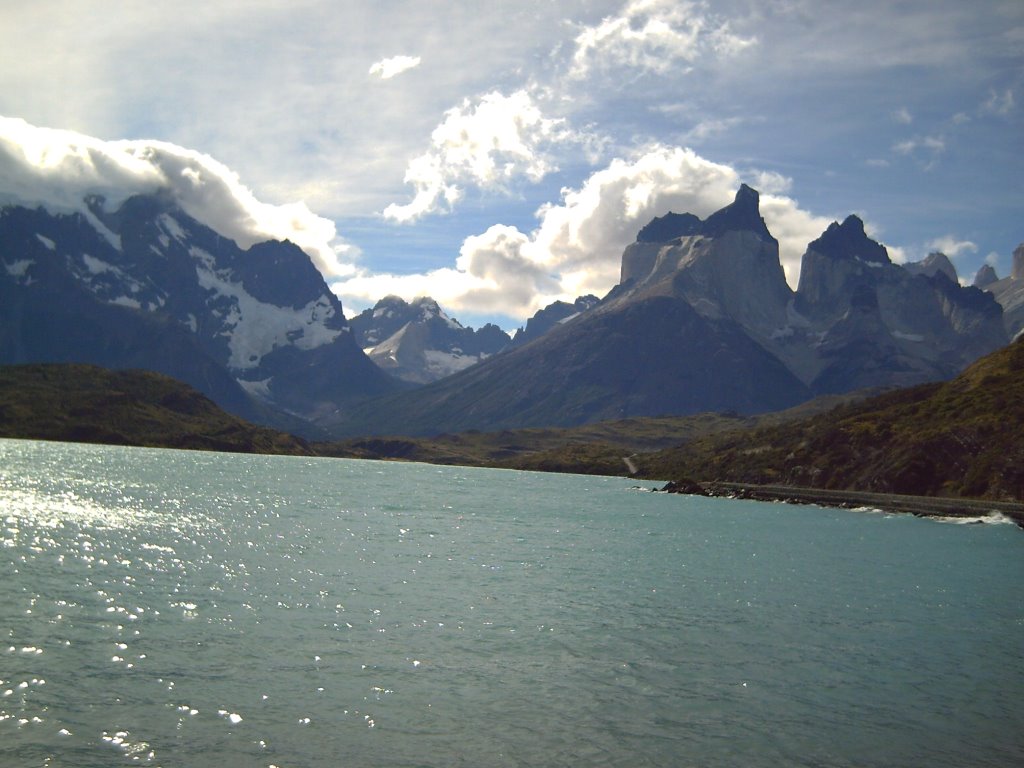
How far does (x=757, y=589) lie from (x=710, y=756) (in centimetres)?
3667

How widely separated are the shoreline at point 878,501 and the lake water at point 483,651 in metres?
52.5

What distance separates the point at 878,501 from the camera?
509 ft

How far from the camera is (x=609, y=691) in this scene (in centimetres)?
3428

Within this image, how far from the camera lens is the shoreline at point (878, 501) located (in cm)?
13400

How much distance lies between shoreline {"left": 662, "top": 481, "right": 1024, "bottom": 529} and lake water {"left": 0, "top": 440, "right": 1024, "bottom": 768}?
5252 cm

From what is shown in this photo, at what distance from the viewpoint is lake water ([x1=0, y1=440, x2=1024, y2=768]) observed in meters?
27.5

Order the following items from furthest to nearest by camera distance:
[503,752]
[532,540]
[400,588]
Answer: [532,540], [400,588], [503,752]

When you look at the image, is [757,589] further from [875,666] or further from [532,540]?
[532,540]

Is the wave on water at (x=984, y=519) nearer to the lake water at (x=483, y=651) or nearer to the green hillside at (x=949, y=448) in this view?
the green hillside at (x=949, y=448)

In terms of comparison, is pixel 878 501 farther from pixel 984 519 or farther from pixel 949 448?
pixel 984 519

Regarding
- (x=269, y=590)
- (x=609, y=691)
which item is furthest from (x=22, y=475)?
(x=609, y=691)

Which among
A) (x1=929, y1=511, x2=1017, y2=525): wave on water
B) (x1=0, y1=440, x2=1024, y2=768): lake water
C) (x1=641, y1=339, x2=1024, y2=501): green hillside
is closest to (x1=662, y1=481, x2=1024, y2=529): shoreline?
(x1=929, y1=511, x2=1017, y2=525): wave on water

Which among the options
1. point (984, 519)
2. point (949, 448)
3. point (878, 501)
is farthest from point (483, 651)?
point (949, 448)

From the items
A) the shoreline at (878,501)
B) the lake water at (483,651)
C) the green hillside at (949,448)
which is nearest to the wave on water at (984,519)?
the shoreline at (878,501)
